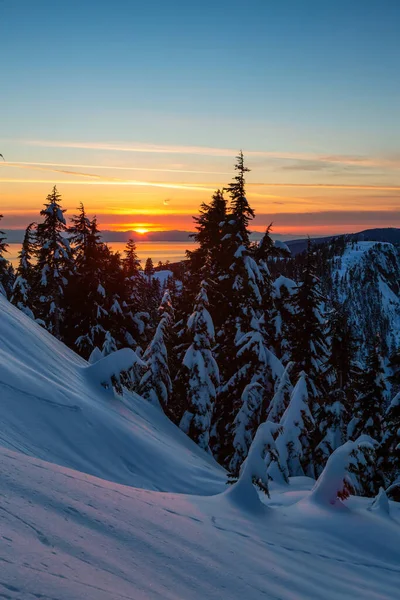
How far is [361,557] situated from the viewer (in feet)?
22.4

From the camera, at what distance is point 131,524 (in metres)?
4.78

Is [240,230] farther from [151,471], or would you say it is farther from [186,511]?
[186,511]

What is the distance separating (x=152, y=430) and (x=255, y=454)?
22.7 ft

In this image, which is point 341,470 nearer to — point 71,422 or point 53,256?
point 71,422

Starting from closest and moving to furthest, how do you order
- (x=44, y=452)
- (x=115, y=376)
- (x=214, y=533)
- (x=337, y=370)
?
(x=214, y=533)
(x=44, y=452)
(x=115, y=376)
(x=337, y=370)

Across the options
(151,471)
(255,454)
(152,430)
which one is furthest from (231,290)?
(255,454)

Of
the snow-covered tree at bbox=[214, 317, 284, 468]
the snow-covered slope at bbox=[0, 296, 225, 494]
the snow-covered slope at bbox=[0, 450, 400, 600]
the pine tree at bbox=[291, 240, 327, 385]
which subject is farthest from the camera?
the pine tree at bbox=[291, 240, 327, 385]

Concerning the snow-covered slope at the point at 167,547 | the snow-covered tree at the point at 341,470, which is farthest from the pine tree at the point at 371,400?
the snow-covered slope at the point at 167,547

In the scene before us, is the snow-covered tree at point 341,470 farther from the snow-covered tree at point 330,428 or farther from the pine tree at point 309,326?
the snow-covered tree at point 330,428

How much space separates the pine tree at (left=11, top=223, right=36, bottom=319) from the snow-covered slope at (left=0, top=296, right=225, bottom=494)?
17.5 metres

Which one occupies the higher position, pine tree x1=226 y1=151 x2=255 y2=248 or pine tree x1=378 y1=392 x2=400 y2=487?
pine tree x1=226 y1=151 x2=255 y2=248

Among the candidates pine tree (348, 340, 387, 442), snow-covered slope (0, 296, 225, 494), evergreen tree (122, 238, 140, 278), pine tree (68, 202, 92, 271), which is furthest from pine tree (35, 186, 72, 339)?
pine tree (348, 340, 387, 442)

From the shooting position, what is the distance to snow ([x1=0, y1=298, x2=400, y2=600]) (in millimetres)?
3469

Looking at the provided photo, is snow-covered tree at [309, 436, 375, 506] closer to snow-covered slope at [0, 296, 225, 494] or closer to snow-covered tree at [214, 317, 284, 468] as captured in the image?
snow-covered slope at [0, 296, 225, 494]
